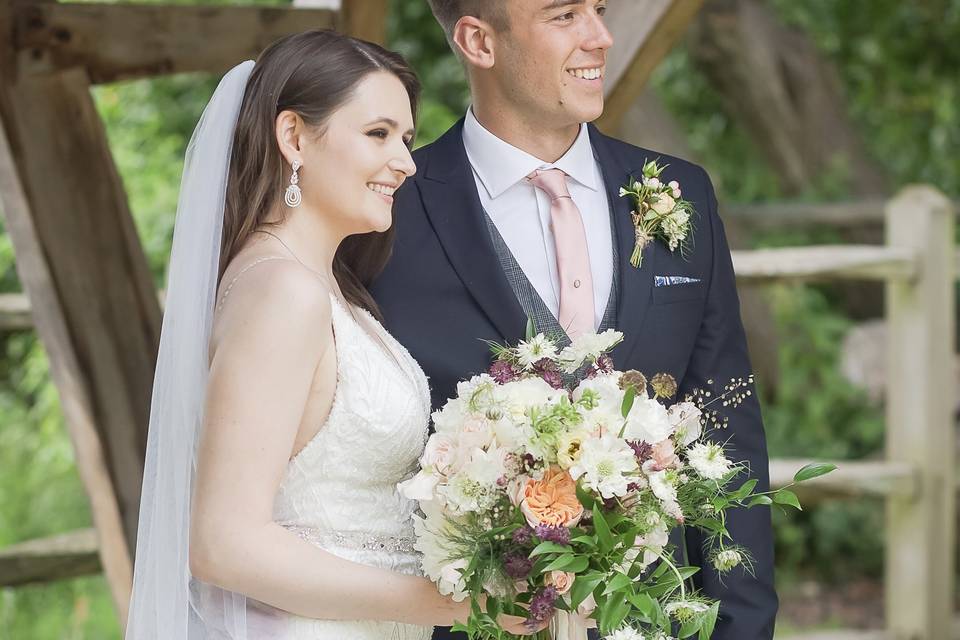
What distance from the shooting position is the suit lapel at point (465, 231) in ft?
9.04

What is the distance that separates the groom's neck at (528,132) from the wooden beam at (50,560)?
8.86 feet

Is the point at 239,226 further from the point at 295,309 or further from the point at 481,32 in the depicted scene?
the point at 481,32

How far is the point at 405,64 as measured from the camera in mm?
2648

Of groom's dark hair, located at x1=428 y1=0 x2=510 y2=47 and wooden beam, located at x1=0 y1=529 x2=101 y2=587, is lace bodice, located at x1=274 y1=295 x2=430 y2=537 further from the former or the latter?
wooden beam, located at x1=0 y1=529 x2=101 y2=587

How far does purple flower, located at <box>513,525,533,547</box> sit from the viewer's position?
2141 mm

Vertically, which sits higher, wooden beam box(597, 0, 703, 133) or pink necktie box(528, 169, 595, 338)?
wooden beam box(597, 0, 703, 133)

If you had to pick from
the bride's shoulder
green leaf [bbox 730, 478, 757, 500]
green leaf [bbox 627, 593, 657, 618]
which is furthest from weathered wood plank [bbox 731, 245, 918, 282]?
green leaf [bbox 627, 593, 657, 618]

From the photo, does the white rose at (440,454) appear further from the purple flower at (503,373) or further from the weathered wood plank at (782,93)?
the weathered wood plank at (782,93)

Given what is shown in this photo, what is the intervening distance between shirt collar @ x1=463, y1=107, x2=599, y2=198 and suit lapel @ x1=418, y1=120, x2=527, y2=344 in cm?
3

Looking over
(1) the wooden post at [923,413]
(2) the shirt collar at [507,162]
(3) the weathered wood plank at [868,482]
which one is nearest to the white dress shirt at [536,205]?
(2) the shirt collar at [507,162]

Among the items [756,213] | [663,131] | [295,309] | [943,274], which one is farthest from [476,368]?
[756,213]

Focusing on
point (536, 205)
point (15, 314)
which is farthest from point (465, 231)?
point (15, 314)

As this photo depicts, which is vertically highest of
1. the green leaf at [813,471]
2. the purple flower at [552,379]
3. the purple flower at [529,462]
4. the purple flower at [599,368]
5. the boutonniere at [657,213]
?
the boutonniere at [657,213]

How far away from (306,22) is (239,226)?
5.24 feet
